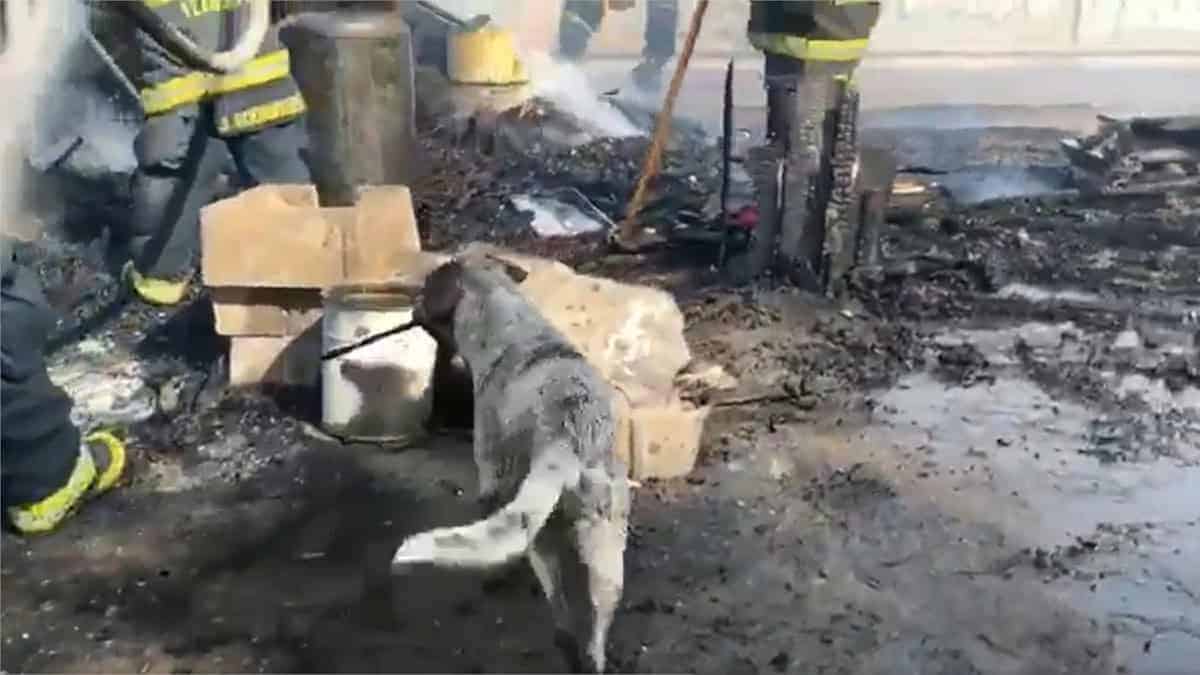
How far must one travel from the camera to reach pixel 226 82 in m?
3.90

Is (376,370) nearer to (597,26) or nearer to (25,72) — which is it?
(25,72)

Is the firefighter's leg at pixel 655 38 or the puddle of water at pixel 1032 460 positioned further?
the firefighter's leg at pixel 655 38

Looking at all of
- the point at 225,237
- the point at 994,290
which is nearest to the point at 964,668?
the point at 225,237

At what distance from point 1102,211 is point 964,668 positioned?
354 centimetres

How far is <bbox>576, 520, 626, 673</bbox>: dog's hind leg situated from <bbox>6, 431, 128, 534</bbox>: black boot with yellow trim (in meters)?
1.22

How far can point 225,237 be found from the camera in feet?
10.4

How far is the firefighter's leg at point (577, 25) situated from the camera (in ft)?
23.2

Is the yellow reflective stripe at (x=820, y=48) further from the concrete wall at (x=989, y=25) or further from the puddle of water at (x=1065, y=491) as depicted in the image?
the concrete wall at (x=989, y=25)

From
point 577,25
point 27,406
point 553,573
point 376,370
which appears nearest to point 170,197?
point 376,370

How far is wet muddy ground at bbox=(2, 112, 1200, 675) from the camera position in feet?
7.32

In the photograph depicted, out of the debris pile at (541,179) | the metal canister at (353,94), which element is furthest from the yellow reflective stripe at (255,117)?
the debris pile at (541,179)

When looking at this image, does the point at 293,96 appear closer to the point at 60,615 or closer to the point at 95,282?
the point at 95,282

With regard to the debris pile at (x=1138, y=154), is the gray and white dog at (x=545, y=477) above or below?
above

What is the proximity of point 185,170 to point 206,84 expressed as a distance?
0.33 m
